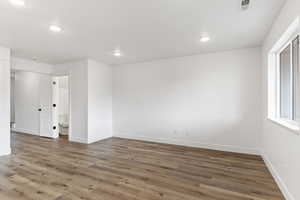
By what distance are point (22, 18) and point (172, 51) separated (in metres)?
2.93

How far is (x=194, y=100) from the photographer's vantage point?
422 cm

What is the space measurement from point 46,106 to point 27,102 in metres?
1.05

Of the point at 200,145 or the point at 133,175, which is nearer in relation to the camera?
the point at 133,175

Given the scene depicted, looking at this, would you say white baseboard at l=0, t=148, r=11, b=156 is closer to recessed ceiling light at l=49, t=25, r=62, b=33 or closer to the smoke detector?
recessed ceiling light at l=49, t=25, r=62, b=33

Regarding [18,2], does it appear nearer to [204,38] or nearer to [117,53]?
[117,53]

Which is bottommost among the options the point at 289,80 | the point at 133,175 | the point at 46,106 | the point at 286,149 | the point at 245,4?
the point at 133,175

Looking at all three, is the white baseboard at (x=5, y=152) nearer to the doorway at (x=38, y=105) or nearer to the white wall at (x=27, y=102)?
the doorway at (x=38, y=105)

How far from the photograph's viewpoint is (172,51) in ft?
12.9

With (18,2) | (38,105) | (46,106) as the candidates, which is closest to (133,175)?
(18,2)

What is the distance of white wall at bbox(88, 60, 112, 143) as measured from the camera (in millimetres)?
4632

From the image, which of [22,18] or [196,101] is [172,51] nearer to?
[196,101]

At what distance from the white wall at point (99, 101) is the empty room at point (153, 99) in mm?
42

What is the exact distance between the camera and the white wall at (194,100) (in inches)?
144

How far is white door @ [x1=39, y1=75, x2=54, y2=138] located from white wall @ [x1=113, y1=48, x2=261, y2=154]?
217cm
